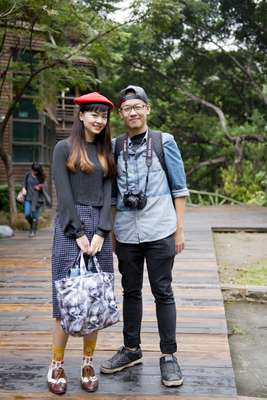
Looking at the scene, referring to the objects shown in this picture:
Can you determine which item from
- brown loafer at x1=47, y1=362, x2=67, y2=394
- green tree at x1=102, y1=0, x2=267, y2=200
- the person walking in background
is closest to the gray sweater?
brown loafer at x1=47, y1=362, x2=67, y2=394

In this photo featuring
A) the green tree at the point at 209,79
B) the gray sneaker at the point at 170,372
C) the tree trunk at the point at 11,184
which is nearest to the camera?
the gray sneaker at the point at 170,372

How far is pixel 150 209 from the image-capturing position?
3.07m

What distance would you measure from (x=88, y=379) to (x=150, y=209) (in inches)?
39.1

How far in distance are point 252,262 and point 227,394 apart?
4498mm

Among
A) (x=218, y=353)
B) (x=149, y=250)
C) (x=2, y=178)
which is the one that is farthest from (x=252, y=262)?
(x=2, y=178)

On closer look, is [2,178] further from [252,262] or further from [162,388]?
[162,388]

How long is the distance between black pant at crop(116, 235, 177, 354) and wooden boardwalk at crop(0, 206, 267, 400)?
284 mm

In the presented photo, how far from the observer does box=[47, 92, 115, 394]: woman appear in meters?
2.82

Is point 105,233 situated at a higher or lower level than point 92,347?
higher

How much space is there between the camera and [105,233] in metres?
2.89

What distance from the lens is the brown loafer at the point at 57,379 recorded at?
2.90m

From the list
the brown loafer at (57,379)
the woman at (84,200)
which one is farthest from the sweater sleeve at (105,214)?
the brown loafer at (57,379)

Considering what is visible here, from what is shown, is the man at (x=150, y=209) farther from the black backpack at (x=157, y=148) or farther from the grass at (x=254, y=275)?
the grass at (x=254, y=275)

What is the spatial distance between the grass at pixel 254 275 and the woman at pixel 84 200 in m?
3.31
